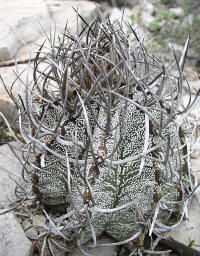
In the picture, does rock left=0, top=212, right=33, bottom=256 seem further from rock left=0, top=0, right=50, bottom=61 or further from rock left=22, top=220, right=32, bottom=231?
rock left=0, top=0, right=50, bottom=61

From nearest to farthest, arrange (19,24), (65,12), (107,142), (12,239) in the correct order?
(107,142)
(12,239)
(19,24)
(65,12)

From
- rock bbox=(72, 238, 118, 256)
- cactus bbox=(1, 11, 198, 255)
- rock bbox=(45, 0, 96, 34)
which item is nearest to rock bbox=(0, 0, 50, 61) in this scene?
rock bbox=(45, 0, 96, 34)

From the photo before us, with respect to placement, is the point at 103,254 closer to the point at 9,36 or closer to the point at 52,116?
the point at 52,116

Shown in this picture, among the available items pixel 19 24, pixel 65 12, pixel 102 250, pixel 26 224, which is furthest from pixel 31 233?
pixel 65 12

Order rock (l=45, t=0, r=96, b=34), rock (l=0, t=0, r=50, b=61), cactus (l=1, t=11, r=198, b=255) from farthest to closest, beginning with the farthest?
rock (l=45, t=0, r=96, b=34), rock (l=0, t=0, r=50, b=61), cactus (l=1, t=11, r=198, b=255)

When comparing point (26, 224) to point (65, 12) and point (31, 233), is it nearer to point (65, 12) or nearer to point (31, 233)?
point (31, 233)

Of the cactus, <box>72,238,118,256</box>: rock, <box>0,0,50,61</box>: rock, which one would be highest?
<box>0,0,50,61</box>: rock
